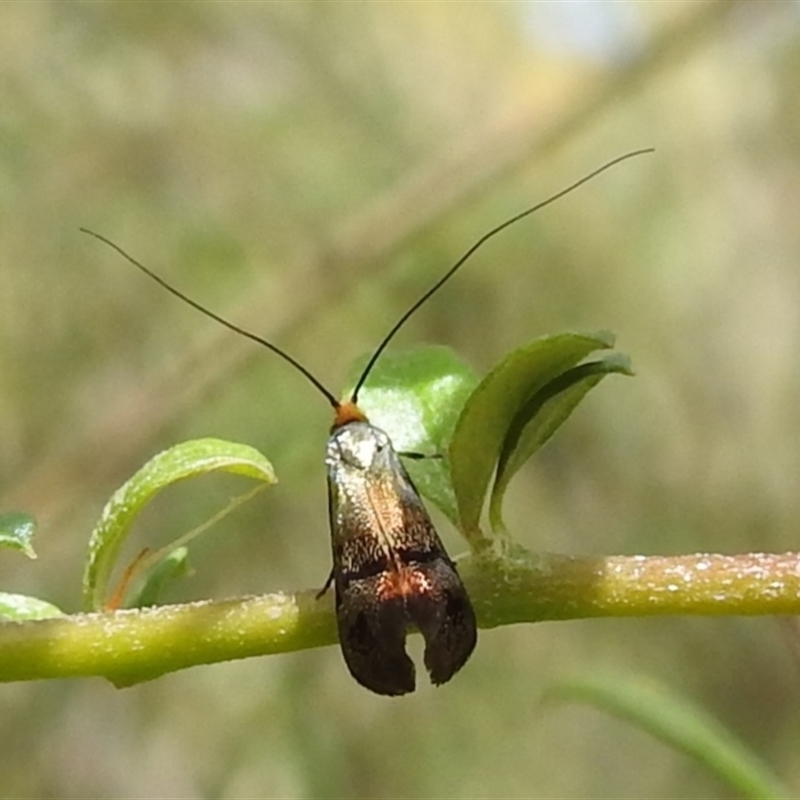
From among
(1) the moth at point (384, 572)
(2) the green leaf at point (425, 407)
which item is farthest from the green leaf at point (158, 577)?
(2) the green leaf at point (425, 407)

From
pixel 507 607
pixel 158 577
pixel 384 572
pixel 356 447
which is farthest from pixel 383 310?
pixel 507 607

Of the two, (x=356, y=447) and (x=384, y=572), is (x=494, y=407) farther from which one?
(x=356, y=447)

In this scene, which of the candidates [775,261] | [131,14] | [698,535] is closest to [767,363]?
[775,261]

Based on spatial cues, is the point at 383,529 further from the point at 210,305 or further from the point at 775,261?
the point at 775,261

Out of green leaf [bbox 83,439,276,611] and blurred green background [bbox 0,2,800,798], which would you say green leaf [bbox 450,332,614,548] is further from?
blurred green background [bbox 0,2,800,798]

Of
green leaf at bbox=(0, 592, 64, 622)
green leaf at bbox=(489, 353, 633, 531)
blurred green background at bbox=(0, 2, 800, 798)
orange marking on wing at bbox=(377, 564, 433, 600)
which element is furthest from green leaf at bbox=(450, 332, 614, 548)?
blurred green background at bbox=(0, 2, 800, 798)

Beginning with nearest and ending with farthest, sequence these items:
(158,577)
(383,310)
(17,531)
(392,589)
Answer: (17,531), (158,577), (392,589), (383,310)

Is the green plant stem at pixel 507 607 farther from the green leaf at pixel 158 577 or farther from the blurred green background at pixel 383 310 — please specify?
the blurred green background at pixel 383 310
